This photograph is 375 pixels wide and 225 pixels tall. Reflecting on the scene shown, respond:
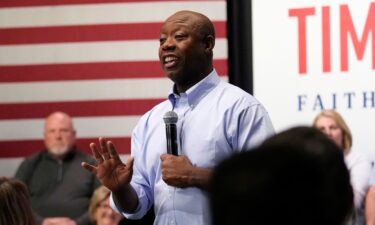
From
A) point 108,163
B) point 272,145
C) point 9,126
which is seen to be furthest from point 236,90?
point 9,126

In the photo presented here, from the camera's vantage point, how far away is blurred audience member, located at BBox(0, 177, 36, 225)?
2.54m

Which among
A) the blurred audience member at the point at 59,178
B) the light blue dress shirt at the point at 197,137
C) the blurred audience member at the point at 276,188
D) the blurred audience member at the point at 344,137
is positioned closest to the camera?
the blurred audience member at the point at 276,188

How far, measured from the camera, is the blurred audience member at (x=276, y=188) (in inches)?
36.2

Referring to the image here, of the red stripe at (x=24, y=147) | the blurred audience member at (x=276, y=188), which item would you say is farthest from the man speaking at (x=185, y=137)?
the red stripe at (x=24, y=147)

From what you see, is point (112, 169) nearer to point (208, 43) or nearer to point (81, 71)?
point (208, 43)

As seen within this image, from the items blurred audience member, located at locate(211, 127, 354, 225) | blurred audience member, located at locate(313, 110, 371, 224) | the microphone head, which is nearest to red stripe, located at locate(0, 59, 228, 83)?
blurred audience member, located at locate(313, 110, 371, 224)

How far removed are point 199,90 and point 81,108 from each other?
2.83 metres

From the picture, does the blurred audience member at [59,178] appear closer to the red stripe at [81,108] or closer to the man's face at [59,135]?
the man's face at [59,135]

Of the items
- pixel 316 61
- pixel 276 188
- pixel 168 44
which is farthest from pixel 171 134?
pixel 316 61

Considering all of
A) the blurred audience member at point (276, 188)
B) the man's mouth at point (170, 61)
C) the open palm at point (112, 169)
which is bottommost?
the open palm at point (112, 169)

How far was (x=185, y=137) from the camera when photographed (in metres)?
2.69

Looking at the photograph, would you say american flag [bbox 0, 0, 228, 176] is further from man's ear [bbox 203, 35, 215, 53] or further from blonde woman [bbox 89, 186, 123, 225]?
man's ear [bbox 203, 35, 215, 53]

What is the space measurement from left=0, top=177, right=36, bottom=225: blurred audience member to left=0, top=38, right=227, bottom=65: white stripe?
2.83 meters

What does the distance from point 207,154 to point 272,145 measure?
5.53ft
